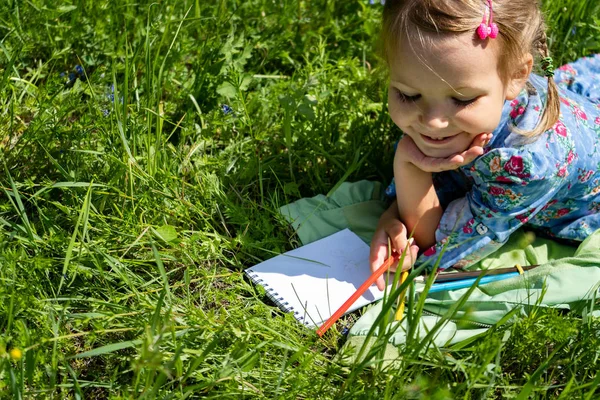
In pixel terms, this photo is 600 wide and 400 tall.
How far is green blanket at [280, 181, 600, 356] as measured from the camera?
7.49ft

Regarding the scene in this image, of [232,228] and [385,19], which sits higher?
[385,19]

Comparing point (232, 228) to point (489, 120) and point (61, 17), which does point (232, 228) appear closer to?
point (489, 120)

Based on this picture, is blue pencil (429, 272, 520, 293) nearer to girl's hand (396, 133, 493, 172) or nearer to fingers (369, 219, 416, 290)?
fingers (369, 219, 416, 290)

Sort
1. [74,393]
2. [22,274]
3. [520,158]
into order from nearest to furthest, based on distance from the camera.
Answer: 1. [74,393]
2. [22,274]
3. [520,158]

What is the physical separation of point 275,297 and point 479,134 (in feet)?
2.76

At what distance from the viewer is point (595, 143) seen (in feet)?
8.44

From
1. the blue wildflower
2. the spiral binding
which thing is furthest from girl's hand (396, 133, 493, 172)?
the blue wildflower

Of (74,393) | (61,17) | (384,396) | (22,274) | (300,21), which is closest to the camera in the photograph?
(384,396)

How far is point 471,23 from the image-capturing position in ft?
6.91

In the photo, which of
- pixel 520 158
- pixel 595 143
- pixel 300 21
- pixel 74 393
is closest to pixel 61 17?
pixel 300 21

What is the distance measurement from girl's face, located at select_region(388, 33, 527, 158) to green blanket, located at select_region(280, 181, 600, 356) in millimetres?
455

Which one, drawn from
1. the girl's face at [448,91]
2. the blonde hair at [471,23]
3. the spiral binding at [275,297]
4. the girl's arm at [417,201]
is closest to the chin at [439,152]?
the girl's face at [448,91]

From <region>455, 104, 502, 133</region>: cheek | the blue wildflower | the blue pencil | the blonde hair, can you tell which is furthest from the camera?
the blue wildflower

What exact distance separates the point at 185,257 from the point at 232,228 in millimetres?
276
